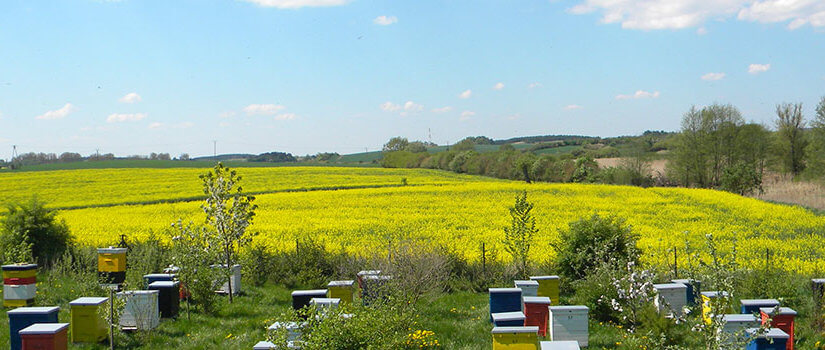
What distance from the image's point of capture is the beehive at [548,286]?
11.5 m

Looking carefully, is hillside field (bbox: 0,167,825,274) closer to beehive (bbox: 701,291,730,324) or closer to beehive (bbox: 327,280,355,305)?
beehive (bbox: 327,280,355,305)

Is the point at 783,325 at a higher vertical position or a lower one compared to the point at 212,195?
lower

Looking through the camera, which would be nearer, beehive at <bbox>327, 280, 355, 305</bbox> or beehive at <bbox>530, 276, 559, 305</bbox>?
beehive at <bbox>327, 280, 355, 305</bbox>

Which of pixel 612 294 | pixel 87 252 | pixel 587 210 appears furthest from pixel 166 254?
pixel 587 210

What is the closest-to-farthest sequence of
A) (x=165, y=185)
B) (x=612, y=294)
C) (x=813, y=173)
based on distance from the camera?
(x=612, y=294) → (x=165, y=185) → (x=813, y=173)

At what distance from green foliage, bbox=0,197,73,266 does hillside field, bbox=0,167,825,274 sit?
2.00m

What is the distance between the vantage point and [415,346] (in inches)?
347

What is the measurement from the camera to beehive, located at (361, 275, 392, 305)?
1049 centimetres

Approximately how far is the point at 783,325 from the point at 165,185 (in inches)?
1632

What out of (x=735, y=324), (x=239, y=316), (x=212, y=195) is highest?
(x=212, y=195)

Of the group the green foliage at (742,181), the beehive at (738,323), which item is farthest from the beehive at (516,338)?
the green foliage at (742,181)

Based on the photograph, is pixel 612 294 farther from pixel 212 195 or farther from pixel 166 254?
pixel 166 254

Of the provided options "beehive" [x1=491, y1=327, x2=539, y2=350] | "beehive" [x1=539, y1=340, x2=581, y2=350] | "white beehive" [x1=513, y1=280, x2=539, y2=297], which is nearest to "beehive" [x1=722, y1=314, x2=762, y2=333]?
"beehive" [x1=491, y1=327, x2=539, y2=350]

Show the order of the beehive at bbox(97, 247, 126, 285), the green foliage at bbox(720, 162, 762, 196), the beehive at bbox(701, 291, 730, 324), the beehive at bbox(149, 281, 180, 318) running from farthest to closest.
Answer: the green foliage at bbox(720, 162, 762, 196) < the beehive at bbox(97, 247, 126, 285) < the beehive at bbox(149, 281, 180, 318) < the beehive at bbox(701, 291, 730, 324)
